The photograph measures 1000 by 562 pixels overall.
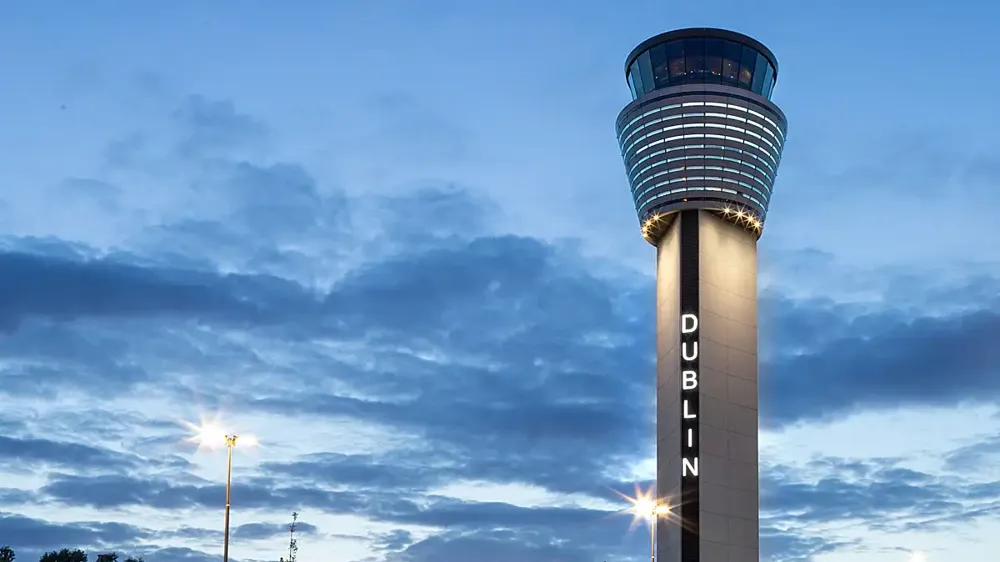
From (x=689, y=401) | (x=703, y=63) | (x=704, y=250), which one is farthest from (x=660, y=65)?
(x=689, y=401)

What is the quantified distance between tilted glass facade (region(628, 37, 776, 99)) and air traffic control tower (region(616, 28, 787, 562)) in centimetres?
11

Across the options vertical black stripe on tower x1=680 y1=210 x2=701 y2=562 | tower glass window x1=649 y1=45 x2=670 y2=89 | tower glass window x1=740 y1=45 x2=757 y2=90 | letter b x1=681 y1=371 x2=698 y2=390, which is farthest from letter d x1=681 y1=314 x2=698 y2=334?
tower glass window x1=740 y1=45 x2=757 y2=90

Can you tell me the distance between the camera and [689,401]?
11144 cm

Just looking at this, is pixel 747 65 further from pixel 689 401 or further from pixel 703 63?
pixel 689 401

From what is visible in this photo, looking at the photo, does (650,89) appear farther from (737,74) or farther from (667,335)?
(667,335)

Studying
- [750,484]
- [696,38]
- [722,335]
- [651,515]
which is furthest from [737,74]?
[651,515]

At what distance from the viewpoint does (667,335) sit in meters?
118

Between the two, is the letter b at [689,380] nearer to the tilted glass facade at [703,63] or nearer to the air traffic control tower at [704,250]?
the air traffic control tower at [704,250]

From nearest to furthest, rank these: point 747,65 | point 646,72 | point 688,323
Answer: point 688,323
point 747,65
point 646,72

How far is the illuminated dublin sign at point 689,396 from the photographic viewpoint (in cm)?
11012

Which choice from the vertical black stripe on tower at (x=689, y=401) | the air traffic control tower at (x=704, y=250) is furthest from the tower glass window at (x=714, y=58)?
the vertical black stripe on tower at (x=689, y=401)

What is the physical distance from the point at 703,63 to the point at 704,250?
757 inches

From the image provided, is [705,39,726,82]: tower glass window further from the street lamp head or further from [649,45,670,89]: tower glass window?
the street lamp head

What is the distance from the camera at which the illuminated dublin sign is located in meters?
110
